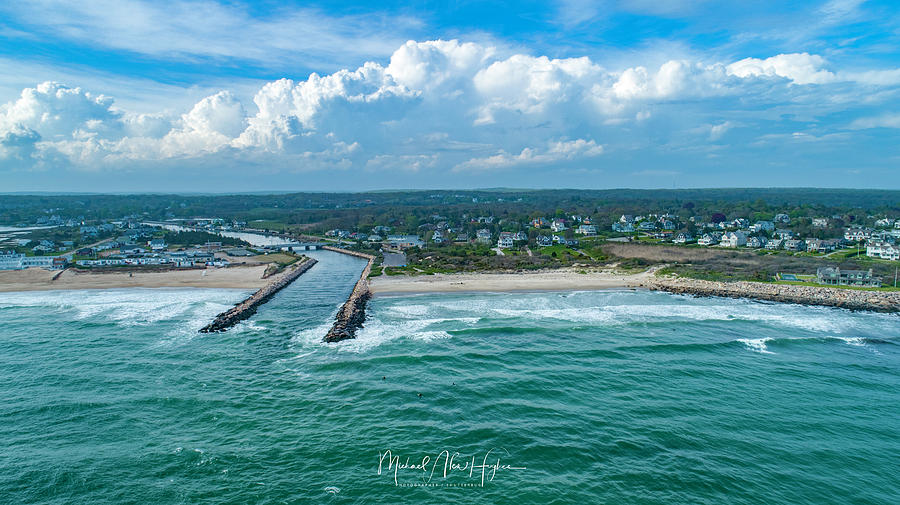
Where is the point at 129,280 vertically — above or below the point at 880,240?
below

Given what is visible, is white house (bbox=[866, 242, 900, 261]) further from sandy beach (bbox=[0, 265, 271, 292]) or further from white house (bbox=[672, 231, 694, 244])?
sandy beach (bbox=[0, 265, 271, 292])

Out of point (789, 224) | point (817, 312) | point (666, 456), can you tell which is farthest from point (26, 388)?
point (789, 224)

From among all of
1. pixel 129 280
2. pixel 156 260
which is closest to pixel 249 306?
pixel 129 280

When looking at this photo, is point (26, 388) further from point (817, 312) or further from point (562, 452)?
point (817, 312)

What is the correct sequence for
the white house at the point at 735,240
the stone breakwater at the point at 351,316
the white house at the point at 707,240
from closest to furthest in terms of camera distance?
the stone breakwater at the point at 351,316 < the white house at the point at 735,240 < the white house at the point at 707,240

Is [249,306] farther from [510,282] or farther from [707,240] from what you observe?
[707,240]

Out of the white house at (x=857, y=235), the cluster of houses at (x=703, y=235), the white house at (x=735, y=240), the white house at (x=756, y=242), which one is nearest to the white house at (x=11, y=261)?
the cluster of houses at (x=703, y=235)

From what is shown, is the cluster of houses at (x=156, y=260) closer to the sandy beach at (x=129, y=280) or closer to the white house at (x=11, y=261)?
the sandy beach at (x=129, y=280)
